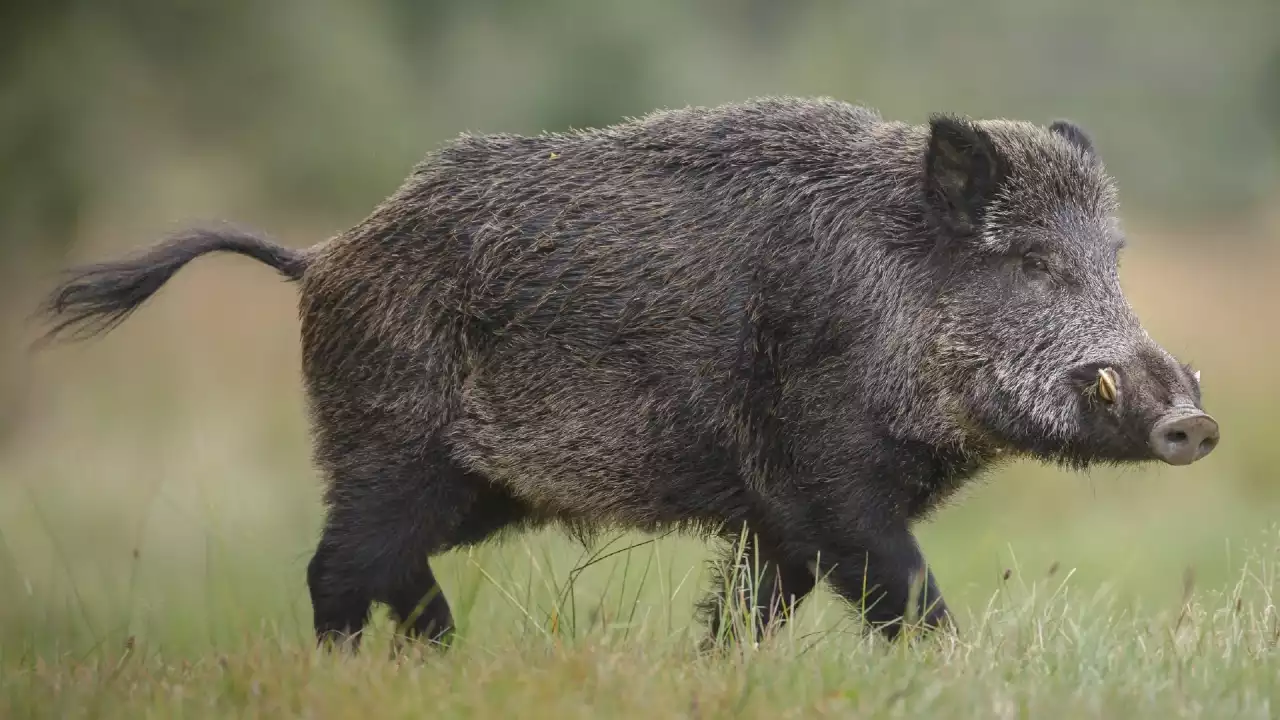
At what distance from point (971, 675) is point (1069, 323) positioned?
1.24 m

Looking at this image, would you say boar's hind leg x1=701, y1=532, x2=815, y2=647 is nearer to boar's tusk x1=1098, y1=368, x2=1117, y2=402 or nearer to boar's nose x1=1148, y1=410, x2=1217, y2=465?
boar's tusk x1=1098, y1=368, x2=1117, y2=402

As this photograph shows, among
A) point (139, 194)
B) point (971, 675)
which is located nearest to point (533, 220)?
point (971, 675)

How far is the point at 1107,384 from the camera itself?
382 cm

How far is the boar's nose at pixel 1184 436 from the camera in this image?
355 cm

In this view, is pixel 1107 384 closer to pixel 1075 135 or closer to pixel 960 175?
pixel 960 175

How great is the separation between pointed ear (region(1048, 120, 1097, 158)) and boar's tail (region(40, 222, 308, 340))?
2.44m

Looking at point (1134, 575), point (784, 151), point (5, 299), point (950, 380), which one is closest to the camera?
point (950, 380)

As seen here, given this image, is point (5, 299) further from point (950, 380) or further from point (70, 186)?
point (950, 380)

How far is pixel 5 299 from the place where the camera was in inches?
519

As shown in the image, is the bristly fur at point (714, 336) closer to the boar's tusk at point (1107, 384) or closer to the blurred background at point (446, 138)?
the boar's tusk at point (1107, 384)

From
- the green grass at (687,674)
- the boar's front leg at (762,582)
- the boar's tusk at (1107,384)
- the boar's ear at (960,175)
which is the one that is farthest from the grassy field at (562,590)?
the boar's ear at (960,175)

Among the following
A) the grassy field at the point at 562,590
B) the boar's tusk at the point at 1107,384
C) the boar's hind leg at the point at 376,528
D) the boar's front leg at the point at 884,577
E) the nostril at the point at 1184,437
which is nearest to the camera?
the grassy field at the point at 562,590

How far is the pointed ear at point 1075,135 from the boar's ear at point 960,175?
45cm

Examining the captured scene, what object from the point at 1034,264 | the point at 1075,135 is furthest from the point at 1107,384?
the point at 1075,135
